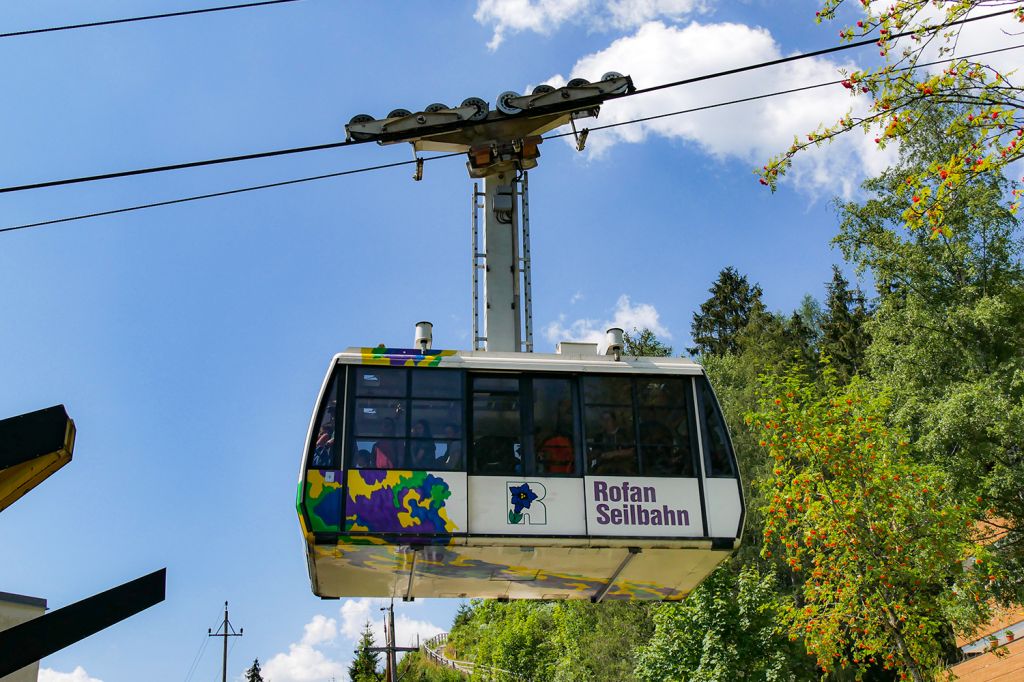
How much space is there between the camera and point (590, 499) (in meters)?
10.2

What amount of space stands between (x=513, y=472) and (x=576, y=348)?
5.39 feet

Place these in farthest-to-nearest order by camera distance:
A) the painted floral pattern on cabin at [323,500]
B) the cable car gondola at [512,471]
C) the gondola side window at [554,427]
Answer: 1. the gondola side window at [554,427]
2. the cable car gondola at [512,471]
3. the painted floral pattern on cabin at [323,500]

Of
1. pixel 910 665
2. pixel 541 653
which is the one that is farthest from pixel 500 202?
pixel 541 653

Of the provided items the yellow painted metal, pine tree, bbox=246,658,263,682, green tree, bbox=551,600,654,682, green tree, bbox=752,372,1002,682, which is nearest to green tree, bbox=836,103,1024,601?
green tree, bbox=752,372,1002,682

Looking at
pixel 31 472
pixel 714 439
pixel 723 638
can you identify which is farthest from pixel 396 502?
pixel 723 638

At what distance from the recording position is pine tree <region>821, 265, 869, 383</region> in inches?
1885

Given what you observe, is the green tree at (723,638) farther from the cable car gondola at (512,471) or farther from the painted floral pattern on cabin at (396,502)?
the painted floral pattern on cabin at (396,502)

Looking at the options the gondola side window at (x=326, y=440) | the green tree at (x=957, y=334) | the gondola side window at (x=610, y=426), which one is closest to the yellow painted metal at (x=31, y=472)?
the gondola side window at (x=326, y=440)

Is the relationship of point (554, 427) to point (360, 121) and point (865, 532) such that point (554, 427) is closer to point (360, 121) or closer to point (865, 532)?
point (360, 121)

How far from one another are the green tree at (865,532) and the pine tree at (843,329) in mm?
23796

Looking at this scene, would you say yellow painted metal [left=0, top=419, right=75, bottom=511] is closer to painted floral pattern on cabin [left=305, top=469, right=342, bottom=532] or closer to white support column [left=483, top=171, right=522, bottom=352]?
painted floral pattern on cabin [left=305, top=469, right=342, bottom=532]

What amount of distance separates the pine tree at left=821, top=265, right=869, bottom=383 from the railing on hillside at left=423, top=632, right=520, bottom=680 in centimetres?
1935

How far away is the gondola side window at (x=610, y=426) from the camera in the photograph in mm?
10406

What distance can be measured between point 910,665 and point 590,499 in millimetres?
10708
